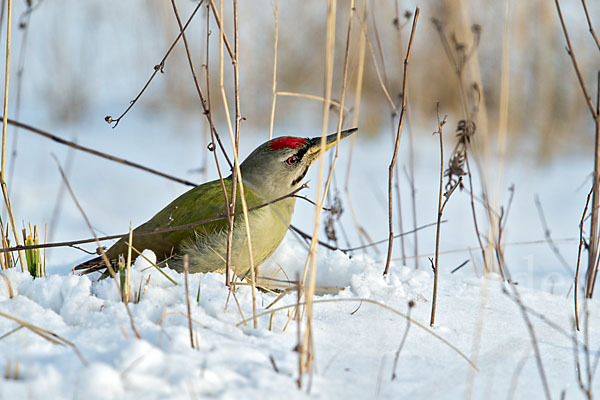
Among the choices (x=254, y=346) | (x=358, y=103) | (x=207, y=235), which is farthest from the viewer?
(x=358, y=103)

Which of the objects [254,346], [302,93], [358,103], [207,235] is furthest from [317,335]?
[302,93]

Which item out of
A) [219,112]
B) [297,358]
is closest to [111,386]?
[297,358]

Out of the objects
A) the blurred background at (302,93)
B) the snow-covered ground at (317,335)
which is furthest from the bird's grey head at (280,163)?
the blurred background at (302,93)

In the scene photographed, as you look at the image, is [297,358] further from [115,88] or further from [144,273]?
[115,88]

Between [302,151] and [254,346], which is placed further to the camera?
[302,151]

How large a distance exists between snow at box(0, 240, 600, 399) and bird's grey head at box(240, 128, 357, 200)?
2.70ft

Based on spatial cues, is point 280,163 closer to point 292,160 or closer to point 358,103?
point 292,160

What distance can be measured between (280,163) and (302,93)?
4.57 metres

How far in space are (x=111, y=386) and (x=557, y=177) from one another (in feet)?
20.3

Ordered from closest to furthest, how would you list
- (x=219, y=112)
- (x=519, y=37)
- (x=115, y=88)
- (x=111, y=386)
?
(x=111, y=386) → (x=519, y=37) → (x=219, y=112) → (x=115, y=88)

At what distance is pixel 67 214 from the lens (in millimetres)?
5168

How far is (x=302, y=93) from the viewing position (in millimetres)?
7648

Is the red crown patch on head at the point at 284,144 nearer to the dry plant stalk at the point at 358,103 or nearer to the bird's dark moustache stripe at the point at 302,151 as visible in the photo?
the bird's dark moustache stripe at the point at 302,151

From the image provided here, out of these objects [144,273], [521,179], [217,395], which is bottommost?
[217,395]
